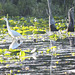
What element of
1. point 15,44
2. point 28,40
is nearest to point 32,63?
point 15,44

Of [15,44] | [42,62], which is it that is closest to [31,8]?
A: [15,44]

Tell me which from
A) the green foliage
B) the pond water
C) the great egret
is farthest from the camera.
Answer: the green foliage

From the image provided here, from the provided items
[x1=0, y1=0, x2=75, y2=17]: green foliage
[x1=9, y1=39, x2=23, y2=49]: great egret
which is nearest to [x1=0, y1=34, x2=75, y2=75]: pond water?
[x1=9, y1=39, x2=23, y2=49]: great egret

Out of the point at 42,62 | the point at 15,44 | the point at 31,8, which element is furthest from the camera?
the point at 31,8

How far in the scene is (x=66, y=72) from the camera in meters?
5.14

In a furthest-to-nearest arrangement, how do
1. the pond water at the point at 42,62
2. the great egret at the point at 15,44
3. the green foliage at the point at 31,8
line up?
the green foliage at the point at 31,8
the great egret at the point at 15,44
the pond water at the point at 42,62

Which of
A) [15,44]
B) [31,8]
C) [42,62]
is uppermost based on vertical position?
[31,8]

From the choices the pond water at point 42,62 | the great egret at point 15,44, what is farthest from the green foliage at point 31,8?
the pond water at point 42,62

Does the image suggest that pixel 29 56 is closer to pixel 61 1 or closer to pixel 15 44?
pixel 15 44

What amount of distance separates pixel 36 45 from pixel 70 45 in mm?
1192

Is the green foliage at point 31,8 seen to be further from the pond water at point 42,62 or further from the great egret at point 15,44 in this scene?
the pond water at point 42,62

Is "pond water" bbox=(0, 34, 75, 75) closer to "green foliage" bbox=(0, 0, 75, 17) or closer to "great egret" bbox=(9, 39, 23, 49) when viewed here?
"great egret" bbox=(9, 39, 23, 49)

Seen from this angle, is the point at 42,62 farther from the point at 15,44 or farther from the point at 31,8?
the point at 31,8

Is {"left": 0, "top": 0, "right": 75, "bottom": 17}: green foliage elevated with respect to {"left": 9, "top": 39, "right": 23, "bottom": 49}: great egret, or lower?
elevated
